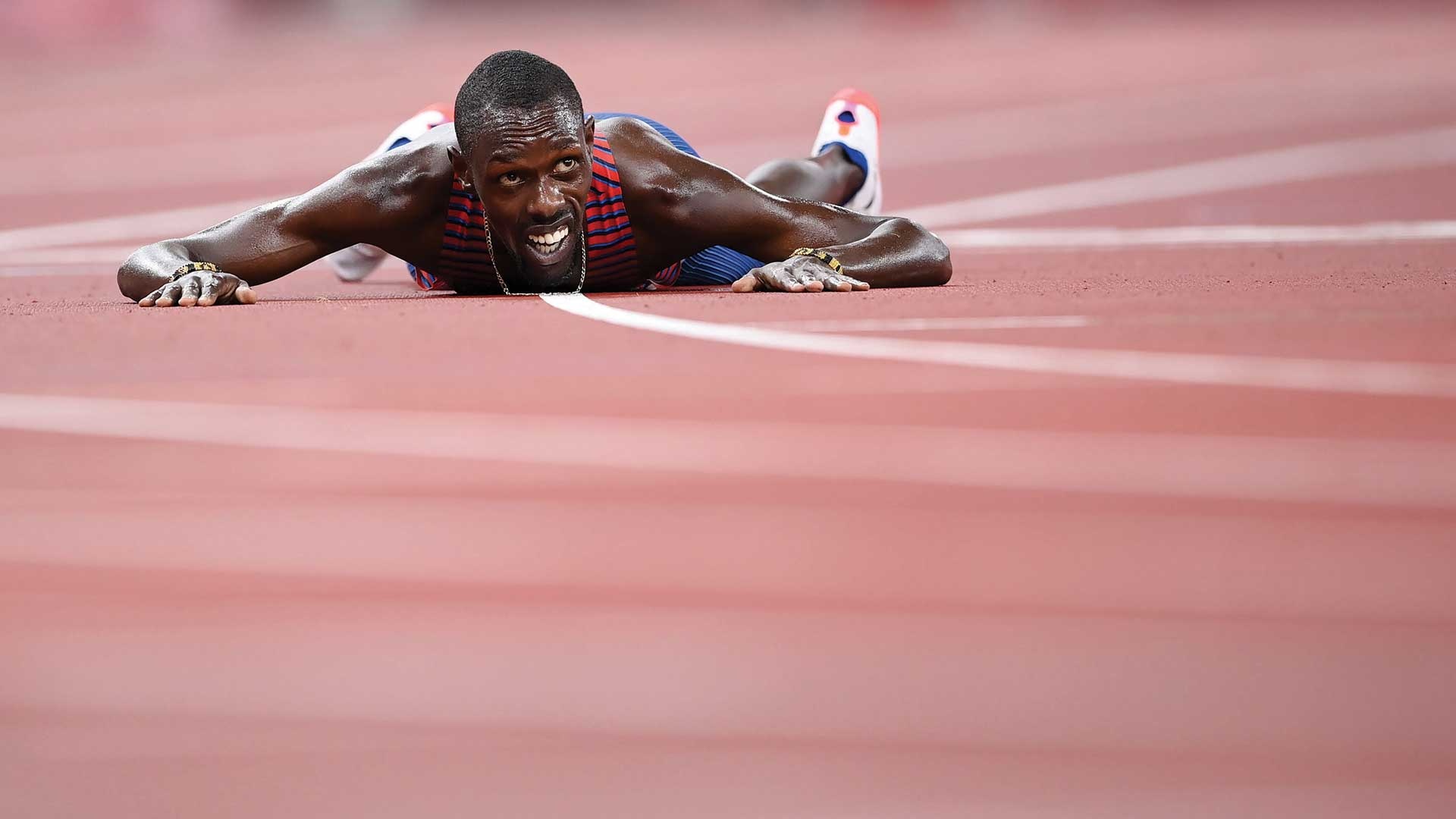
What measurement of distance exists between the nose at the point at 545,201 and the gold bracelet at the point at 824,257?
0.78 metres

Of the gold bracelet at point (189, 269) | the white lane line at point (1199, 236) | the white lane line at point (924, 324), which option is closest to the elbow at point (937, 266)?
the white lane line at point (924, 324)

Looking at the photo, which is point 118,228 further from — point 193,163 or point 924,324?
point 924,324

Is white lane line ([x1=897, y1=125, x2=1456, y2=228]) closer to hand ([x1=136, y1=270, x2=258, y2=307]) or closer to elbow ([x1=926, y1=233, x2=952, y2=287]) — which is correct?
elbow ([x1=926, y1=233, x2=952, y2=287])

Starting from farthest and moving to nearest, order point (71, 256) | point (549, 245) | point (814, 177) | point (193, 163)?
1. point (193, 163)
2. point (71, 256)
3. point (814, 177)
4. point (549, 245)

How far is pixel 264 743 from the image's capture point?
2.26 m

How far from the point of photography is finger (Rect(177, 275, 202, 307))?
5.11 metres

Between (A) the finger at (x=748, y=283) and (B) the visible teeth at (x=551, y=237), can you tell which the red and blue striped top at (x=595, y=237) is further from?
(A) the finger at (x=748, y=283)

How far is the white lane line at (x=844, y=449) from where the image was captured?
10.2 feet

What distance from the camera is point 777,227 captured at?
5.53 m

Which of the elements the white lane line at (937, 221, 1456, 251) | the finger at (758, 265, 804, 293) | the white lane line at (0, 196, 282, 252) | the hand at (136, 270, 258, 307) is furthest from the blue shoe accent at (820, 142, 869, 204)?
the hand at (136, 270, 258, 307)

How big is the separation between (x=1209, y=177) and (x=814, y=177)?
313cm

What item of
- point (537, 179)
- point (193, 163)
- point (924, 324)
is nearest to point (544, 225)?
point (537, 179)

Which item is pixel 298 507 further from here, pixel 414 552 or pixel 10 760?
pixel 10 760

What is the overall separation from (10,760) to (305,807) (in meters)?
Result: 0.41
